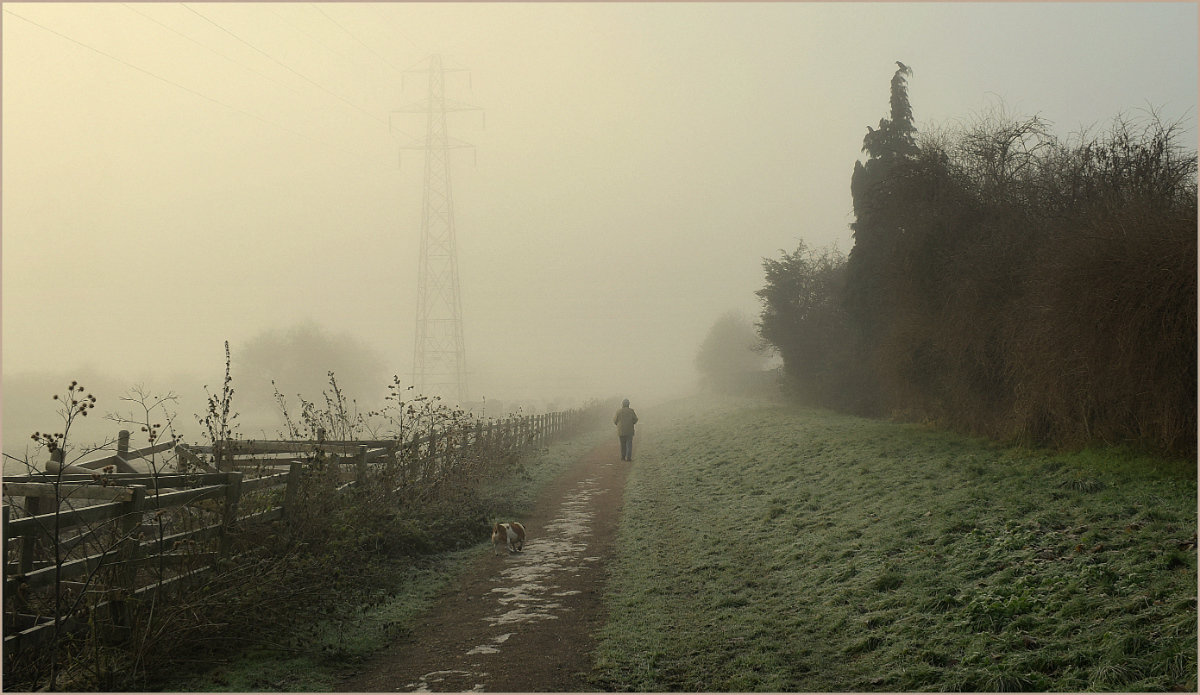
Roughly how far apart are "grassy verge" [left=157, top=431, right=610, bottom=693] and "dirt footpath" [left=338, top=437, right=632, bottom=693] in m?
0.21

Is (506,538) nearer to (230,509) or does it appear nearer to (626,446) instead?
(230,509)

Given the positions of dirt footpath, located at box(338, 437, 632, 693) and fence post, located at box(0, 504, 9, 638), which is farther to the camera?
dirt footpath, located at box(338, 437, 632, 693)

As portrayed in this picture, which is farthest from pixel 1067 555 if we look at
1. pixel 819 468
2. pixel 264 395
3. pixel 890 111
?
pixel 264 395

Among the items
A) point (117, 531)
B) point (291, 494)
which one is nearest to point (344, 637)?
point (291, 494)

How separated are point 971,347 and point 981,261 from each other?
207 centimetres

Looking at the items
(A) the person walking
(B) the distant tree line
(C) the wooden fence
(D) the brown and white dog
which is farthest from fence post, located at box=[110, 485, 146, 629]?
(A) the person walking

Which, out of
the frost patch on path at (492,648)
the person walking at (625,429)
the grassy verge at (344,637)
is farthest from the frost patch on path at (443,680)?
the person walking at (625,429)

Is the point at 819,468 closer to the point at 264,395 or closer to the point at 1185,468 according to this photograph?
the point at 1185,468

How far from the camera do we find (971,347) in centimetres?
1691

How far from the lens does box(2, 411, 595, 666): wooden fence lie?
5.01 meters

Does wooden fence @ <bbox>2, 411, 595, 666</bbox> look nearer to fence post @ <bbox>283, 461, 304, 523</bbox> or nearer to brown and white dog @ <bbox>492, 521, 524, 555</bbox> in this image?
fence post @ <bbox>283, 461, 304, 523</bbox>

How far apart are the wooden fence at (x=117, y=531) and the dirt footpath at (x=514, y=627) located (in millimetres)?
1921

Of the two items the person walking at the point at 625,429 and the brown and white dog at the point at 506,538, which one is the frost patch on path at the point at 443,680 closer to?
the brown and white dog at the point at 506,538

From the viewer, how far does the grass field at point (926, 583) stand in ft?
18.8
